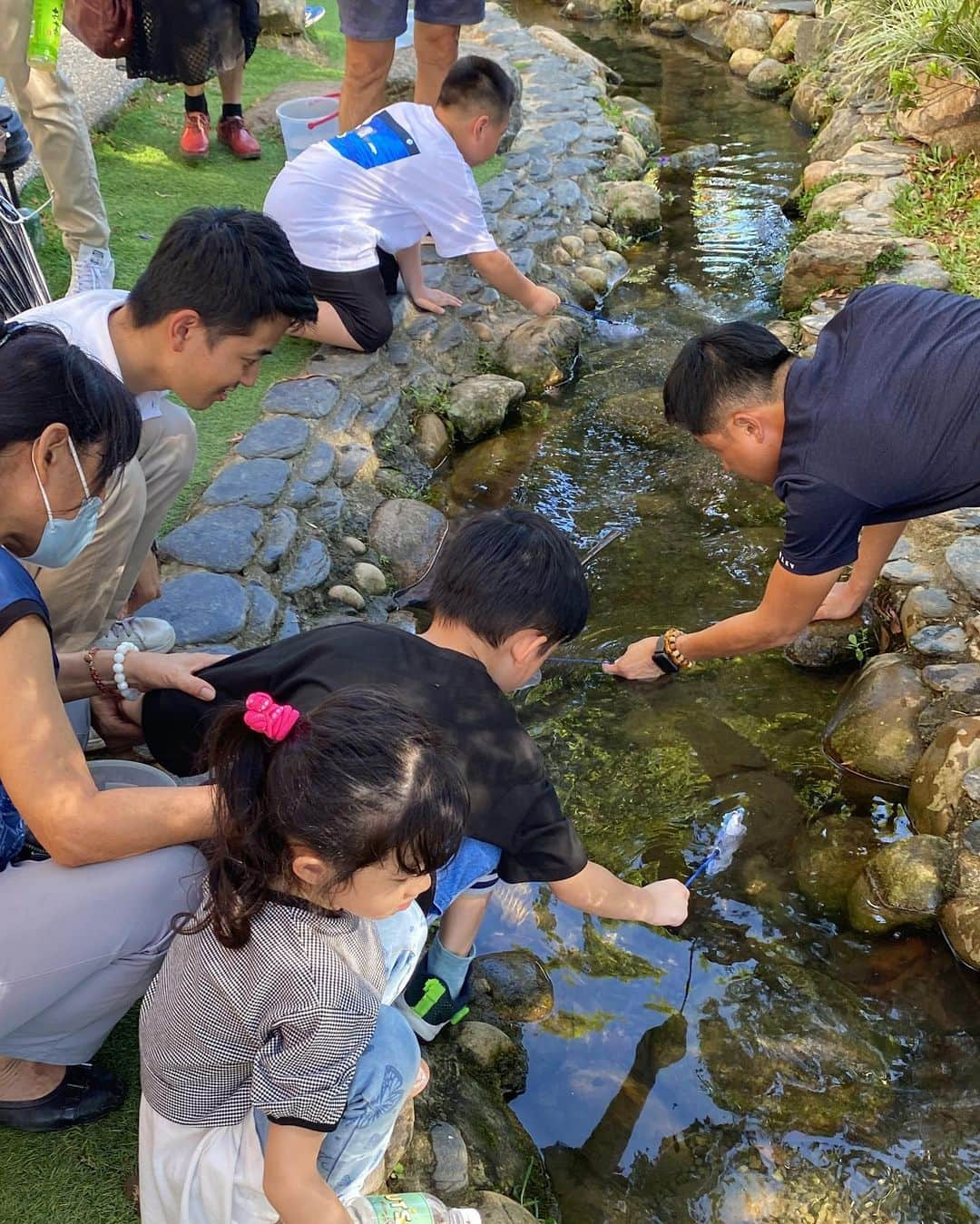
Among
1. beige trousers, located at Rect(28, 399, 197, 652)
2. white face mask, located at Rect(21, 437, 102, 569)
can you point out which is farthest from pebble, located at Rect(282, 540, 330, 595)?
white face mask, located at Rect(21, 437, 102, 569)

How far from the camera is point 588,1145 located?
2.24 metres

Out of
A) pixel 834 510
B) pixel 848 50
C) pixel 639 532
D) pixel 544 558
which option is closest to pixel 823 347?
pixel 834 510

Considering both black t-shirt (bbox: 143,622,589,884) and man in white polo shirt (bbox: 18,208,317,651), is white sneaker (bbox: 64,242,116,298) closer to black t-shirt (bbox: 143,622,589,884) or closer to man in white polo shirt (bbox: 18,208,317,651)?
man in white polo shirt (bbox: 18,208,317,651)

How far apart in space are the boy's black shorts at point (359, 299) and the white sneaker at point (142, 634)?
6.11 ft

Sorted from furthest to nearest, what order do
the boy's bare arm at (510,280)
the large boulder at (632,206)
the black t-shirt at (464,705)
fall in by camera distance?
the large boulder at (632,206), the boy's bare arm at (510,280), the black t-shirt at (464,705)

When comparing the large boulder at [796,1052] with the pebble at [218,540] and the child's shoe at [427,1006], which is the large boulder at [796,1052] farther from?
the pebble at [218,540]

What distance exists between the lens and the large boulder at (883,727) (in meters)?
2.90

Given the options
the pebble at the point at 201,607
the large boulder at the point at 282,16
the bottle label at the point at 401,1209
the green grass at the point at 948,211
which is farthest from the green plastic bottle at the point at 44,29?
the large boulder at the point at 282,16

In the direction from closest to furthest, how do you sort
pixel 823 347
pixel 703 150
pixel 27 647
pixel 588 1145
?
pixel 27 647
pixel 588 1145
pixel 823 347
pixel 703 150

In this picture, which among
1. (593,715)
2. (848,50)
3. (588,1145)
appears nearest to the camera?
(588,1145)

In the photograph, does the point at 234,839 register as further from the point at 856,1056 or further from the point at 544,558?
the point at 856,1056

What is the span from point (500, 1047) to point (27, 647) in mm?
1279

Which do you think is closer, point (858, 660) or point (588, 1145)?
point (588, 1145)

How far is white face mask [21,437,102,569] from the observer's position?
1.76m
